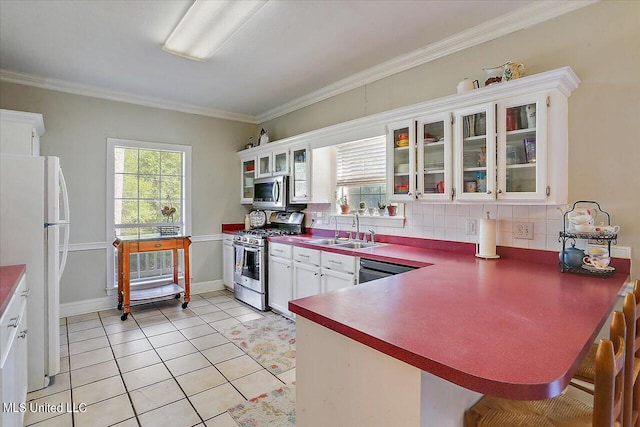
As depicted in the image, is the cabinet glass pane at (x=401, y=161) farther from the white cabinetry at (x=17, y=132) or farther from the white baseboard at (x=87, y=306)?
the white baseboard at (x=87, y=306)

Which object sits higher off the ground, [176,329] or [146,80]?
[146,80]

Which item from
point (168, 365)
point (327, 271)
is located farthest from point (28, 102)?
point (327, 271)

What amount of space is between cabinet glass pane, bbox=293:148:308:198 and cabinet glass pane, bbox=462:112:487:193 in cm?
A: 193

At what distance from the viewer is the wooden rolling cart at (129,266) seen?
380 centimetres

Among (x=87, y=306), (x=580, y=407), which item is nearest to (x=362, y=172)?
(x=580, y=407)

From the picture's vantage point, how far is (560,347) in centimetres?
96

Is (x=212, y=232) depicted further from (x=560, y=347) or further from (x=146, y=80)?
(x=560, y=347)

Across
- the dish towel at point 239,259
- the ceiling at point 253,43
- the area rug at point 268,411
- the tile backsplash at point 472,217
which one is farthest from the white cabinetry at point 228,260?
the area rug at point 268,411

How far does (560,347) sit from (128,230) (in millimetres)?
4667

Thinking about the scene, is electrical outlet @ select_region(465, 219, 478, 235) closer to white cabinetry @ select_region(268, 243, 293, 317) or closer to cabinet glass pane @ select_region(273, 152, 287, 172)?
white cabinetry @ select_region(268, 243, 293, 317)

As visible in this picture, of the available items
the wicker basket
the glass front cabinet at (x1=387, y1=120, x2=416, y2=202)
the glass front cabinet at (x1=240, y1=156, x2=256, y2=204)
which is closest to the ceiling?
the glass front cabinet at (x1=387, y1=120, x2=416, y2=202)

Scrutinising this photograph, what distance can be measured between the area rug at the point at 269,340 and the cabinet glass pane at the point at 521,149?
2.18 m

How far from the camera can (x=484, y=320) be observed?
1183 mm

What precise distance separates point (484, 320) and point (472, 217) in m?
1.71
